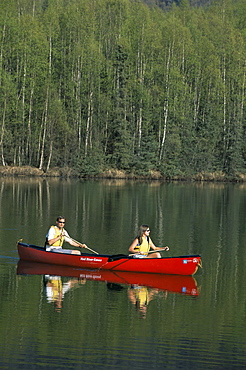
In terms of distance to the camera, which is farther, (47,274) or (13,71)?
(13,71)

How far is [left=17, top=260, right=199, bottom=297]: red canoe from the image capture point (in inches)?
Result: 731

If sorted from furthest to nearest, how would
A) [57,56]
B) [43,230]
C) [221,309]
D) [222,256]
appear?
[57,56]
[43,230]
[222,256]
[221,309]

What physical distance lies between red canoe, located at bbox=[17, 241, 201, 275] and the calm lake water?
0.45 meters

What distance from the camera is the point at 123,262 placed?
19938mm

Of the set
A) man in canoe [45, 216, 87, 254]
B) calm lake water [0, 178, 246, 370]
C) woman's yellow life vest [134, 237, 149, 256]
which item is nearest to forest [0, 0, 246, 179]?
calm lake water [0, 178, 246, 370]

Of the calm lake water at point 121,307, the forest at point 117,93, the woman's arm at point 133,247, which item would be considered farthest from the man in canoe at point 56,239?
the forest at point 117,93

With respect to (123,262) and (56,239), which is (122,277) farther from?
(56,239)

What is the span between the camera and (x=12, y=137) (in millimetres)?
64250

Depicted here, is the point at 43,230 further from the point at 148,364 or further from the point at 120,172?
the point at 120,172

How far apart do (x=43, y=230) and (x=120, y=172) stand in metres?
39.0

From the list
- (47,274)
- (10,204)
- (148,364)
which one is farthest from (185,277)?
(10,204)

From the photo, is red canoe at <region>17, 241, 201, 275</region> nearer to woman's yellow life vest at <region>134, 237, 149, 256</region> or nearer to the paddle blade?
the paddle blade

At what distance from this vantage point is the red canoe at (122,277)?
18562 mm

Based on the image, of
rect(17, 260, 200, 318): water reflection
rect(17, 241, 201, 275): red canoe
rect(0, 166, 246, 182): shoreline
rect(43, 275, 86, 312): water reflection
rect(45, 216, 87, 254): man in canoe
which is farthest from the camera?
rect(0, 166, 246, 182): shoreline
